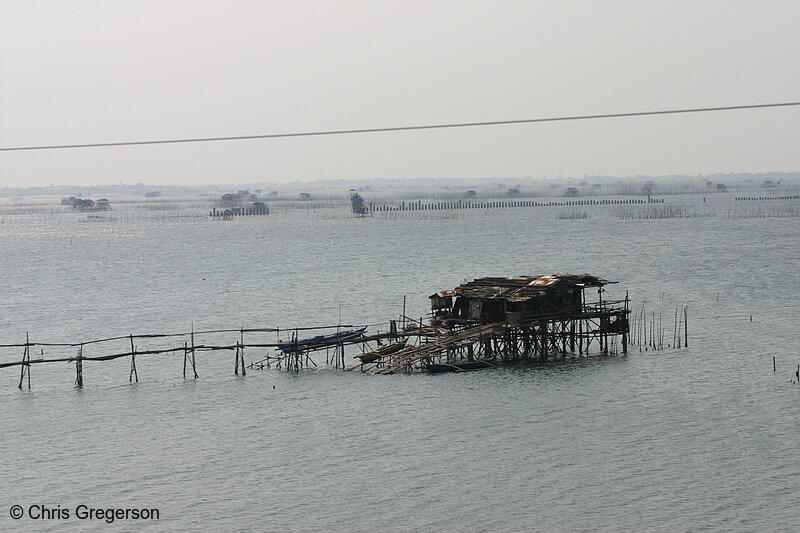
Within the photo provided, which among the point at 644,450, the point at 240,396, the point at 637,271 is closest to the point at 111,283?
the point at 637,271

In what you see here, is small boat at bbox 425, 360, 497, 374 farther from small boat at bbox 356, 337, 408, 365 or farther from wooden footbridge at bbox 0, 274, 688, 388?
small boat at bbox 356, 337, 408, 365

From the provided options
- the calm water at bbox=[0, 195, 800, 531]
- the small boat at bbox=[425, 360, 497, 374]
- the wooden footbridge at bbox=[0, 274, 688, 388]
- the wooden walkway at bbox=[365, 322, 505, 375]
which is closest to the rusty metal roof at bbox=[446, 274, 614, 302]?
the wooden footbridge at bbox=[0, 274, 688, 388]

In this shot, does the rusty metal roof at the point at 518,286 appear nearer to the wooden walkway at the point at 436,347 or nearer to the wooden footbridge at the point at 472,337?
the wooden footbridge at the point at 472,337

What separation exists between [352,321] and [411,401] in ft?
90.6

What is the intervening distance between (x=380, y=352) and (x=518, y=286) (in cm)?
835

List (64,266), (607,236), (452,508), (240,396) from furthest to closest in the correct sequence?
(607,236)
(64,266)
(240,396)
(452,508)

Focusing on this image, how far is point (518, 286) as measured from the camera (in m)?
54.5

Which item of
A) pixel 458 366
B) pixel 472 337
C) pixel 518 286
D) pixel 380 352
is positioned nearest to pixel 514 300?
pixel 518 286

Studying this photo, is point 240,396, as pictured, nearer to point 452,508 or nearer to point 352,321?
point 452,508

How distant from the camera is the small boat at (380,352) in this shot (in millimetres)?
53344

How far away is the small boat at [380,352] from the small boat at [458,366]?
3009mm

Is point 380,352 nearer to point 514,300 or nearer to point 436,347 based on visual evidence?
point 436,347

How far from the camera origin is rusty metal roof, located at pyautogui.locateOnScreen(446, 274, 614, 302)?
175 feet

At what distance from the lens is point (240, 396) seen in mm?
49000
